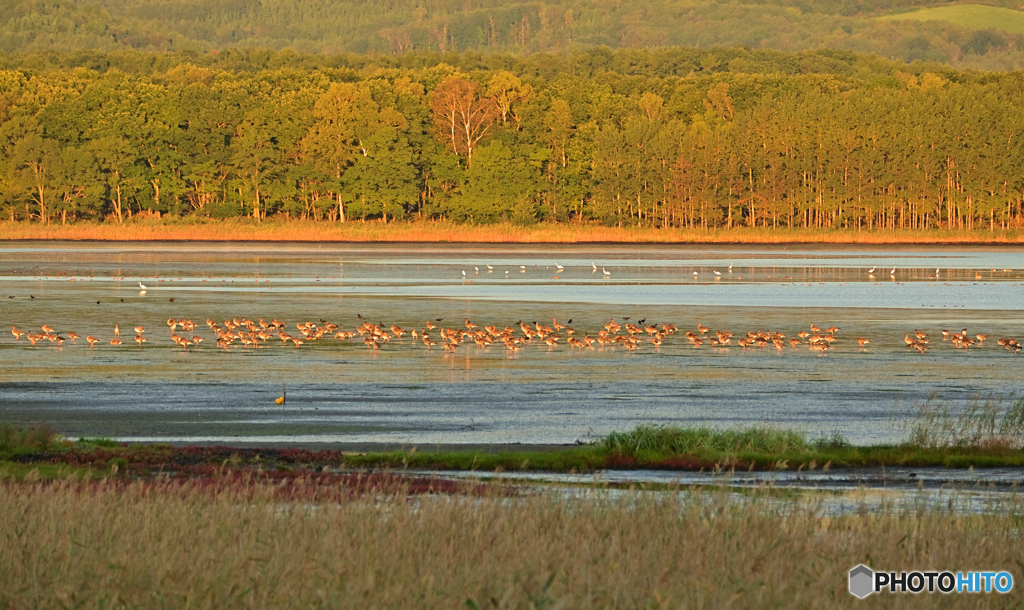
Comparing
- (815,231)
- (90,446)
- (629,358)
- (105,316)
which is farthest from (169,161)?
(90,446)

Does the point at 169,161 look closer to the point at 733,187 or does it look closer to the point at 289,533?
the point at 733,187

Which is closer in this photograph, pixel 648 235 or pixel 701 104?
pixel 648 235

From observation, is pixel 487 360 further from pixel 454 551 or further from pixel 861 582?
pixel 861 582

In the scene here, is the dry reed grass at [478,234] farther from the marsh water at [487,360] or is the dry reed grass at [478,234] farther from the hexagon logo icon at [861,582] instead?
the hexagon logo icon at [861,582]

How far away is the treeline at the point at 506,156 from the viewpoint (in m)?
111

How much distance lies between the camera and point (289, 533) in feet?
33.2

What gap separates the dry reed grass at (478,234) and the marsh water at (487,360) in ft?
120

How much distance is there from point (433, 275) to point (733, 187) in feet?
180

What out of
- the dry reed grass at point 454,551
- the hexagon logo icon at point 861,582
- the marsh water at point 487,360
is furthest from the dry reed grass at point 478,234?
the hexagon logo icon at point 861,582

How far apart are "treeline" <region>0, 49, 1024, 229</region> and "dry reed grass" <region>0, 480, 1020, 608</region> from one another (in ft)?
333

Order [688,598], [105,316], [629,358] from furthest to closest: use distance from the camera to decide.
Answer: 1. [105,316]
2. [629,358]
3. [688,598]

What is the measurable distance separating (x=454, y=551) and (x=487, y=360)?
2030 cm

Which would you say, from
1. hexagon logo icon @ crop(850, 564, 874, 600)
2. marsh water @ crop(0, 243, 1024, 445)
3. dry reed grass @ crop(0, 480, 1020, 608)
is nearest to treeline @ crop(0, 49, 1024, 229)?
marsh water @ crop(0, 243, 1024, 445)

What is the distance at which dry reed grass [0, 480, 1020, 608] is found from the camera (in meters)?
8.38
